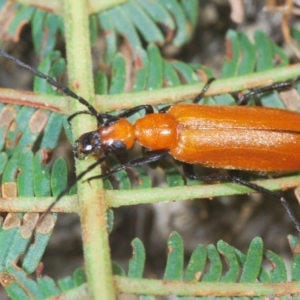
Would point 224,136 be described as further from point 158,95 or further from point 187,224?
point 187,224

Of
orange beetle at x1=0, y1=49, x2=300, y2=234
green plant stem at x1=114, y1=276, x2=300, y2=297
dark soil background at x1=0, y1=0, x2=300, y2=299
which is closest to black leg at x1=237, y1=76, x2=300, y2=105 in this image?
orange beetle at x1=0, y1=49, x2=300, y2=234

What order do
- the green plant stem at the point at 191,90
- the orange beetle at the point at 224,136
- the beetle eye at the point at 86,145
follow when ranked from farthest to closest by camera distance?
the orange beetle at the point at 224,136
the green plant stem at the point at 191,90
the beetle eye at the point at 86,145

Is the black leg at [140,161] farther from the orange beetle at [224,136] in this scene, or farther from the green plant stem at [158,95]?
the green plant stem at [158,95]

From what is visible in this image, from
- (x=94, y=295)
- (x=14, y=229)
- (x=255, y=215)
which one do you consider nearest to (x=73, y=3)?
(x=14, y=229)

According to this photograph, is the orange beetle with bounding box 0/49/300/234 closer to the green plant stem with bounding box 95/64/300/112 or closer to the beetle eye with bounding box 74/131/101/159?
the green plant stem with bounding box 95/64/300/112

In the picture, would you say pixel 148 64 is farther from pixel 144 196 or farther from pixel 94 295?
pixel 94 295

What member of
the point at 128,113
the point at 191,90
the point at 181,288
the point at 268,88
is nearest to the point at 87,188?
the point at 128,113

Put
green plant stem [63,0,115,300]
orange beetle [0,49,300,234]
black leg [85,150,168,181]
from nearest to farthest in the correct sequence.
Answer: green plant stem [63,0,115,300] → black leg [85,150,168,181] → orange beetle [0,49,300,234]

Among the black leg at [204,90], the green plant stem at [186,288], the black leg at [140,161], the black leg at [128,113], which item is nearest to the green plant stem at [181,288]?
the green plant stem at [186,288]

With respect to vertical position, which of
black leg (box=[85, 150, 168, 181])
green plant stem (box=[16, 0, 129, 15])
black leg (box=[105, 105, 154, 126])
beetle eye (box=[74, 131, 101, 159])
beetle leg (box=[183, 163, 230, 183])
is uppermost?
green plant stem (box=[16, 0, 129, 15])
